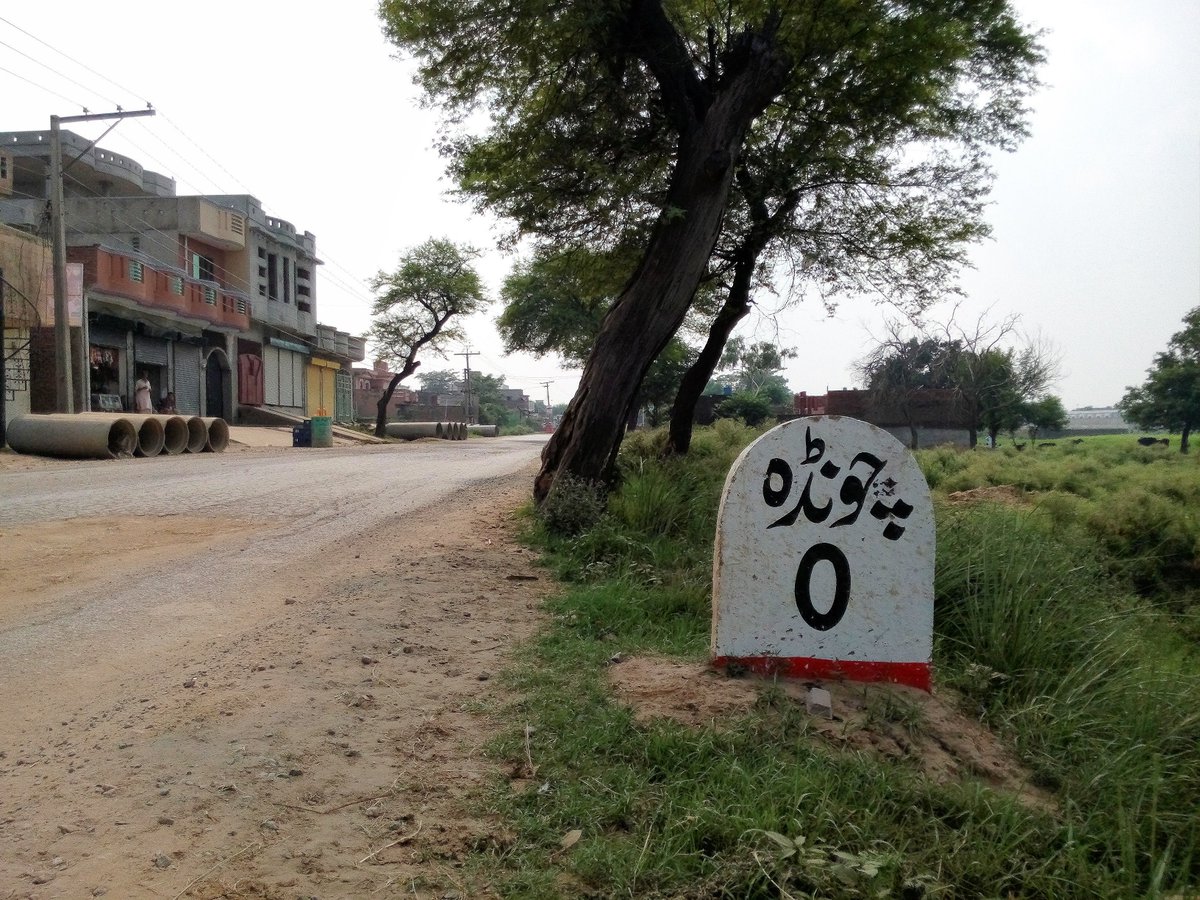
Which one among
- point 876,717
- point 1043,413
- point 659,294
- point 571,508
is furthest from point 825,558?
point 1043,413

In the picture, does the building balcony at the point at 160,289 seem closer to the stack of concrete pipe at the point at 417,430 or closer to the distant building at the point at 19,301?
the distant building at the point at 19,301

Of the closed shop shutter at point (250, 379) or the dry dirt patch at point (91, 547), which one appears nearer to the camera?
the dry dirt patch at point (91, 547)

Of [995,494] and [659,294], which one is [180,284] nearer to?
[659,294]

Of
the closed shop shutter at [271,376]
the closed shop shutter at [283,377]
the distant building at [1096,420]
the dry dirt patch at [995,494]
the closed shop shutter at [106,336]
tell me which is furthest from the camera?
the distant building at [1096,420]

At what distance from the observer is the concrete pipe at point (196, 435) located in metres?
21.4

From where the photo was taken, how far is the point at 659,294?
30.1 ft

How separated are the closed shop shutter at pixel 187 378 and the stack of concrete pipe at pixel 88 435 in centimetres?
1566

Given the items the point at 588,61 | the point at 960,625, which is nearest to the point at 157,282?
the point at 588,61

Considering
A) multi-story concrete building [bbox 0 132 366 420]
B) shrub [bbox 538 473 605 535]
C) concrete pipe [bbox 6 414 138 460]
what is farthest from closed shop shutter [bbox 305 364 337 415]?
shrub [bbox 538 473 605 535]

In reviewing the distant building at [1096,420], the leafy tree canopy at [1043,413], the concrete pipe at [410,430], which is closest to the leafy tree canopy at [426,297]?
the concrete pipe at [410,430]

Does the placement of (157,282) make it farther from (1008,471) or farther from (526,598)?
(526,598)

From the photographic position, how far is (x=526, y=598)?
6168mm

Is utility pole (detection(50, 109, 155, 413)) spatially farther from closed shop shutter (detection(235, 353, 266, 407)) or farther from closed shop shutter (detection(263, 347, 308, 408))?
closed shop shutter (detection(263, 347, 308, 408))

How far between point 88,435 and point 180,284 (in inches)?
680
